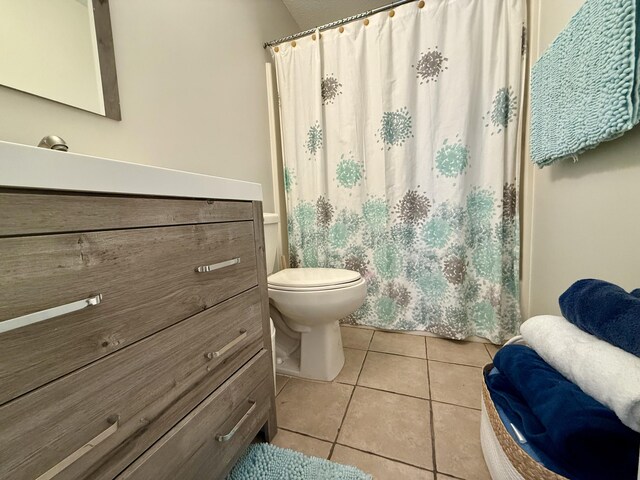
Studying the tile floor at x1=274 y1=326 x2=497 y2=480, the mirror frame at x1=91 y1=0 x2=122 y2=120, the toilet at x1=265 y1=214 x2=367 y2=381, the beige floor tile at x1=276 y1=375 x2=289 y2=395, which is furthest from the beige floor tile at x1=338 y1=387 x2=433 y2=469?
the mirror frame at x1=91 y1=0 x2=122 y2=120

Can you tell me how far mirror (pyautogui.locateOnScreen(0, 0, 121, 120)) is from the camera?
0.61 m

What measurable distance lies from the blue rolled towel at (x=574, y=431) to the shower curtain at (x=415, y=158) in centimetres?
86

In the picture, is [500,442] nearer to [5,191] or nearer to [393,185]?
[5,191]

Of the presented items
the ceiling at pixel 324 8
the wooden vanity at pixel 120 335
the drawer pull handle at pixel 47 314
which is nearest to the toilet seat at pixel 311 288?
the wooden vanity at pixel 120 335

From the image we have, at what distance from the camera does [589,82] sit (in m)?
0.69

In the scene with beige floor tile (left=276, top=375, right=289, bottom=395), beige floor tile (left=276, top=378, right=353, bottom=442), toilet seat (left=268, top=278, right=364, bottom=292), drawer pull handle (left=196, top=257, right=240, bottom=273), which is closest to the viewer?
drawer pull handle (left=196, top=257, right=240, bottom=273)

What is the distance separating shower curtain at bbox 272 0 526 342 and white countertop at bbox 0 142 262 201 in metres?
1.07

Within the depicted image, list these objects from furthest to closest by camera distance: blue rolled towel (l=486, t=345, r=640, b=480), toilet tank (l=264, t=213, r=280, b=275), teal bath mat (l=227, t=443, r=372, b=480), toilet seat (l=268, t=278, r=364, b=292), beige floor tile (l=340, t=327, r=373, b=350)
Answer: beige floor tile (l=340, t=327, r=373, b=350), toilet tank (l=264, t=213, r=280, b=275), toilet seat (l=268, t=278, r=364, b=292), teal bath mat (l=227, t=443, r=372, b=480), blue rolled towel (l=486, t=345, r=640, b=480)

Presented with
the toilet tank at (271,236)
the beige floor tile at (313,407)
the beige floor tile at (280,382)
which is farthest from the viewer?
the toilet tank at (271,236)

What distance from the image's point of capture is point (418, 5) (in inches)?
49.9

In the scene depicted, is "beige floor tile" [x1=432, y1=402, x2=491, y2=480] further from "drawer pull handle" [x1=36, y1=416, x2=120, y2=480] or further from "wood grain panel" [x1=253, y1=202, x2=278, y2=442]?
"drawer pull handle" [x1=36, y1=416, x2=120, y2=480]

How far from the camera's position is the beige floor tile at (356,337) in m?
1.42

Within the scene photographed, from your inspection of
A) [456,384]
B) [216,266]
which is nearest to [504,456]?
[456,384]

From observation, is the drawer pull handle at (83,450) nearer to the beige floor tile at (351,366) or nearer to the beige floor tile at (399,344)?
the beige floor tile at (351,366)
